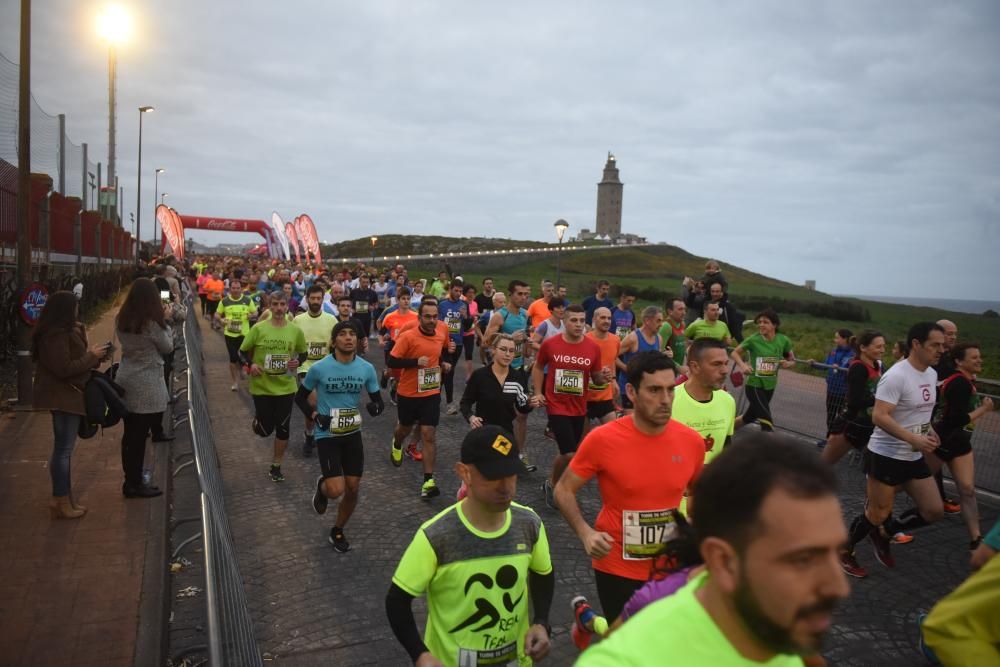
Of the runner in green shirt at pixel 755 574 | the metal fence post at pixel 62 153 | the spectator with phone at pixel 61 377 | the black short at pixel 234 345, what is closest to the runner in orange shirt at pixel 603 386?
the spectator with phone at pixel 61 377

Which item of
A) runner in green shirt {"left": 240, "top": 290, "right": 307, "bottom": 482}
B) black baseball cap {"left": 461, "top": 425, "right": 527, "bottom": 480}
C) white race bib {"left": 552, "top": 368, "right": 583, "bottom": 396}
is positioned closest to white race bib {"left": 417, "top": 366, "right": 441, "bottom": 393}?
runner in green shirt {"left": 240, "top": 290, "right": 307, "bottom": 482}

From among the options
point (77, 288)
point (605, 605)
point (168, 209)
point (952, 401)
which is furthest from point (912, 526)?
point (168, 209)

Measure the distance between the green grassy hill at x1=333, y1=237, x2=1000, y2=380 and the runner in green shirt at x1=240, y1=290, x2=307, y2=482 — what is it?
72.1 ft

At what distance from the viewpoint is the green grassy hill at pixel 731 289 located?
41906mm

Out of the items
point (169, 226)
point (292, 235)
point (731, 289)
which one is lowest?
point (731, 289)

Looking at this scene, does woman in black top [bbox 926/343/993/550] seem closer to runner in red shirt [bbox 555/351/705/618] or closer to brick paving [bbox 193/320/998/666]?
brick paving [bbox 193/320/998/666]

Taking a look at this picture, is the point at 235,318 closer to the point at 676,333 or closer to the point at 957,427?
the point at 676,333

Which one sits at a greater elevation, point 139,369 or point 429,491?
point 139,369

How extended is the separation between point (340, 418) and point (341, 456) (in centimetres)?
36

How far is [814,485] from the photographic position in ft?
4.25

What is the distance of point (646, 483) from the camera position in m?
3.59

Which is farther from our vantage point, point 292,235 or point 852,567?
point 292,235

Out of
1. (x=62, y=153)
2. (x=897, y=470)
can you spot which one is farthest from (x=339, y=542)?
(x=62, y=153)

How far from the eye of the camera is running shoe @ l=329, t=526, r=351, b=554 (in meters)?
5.95
